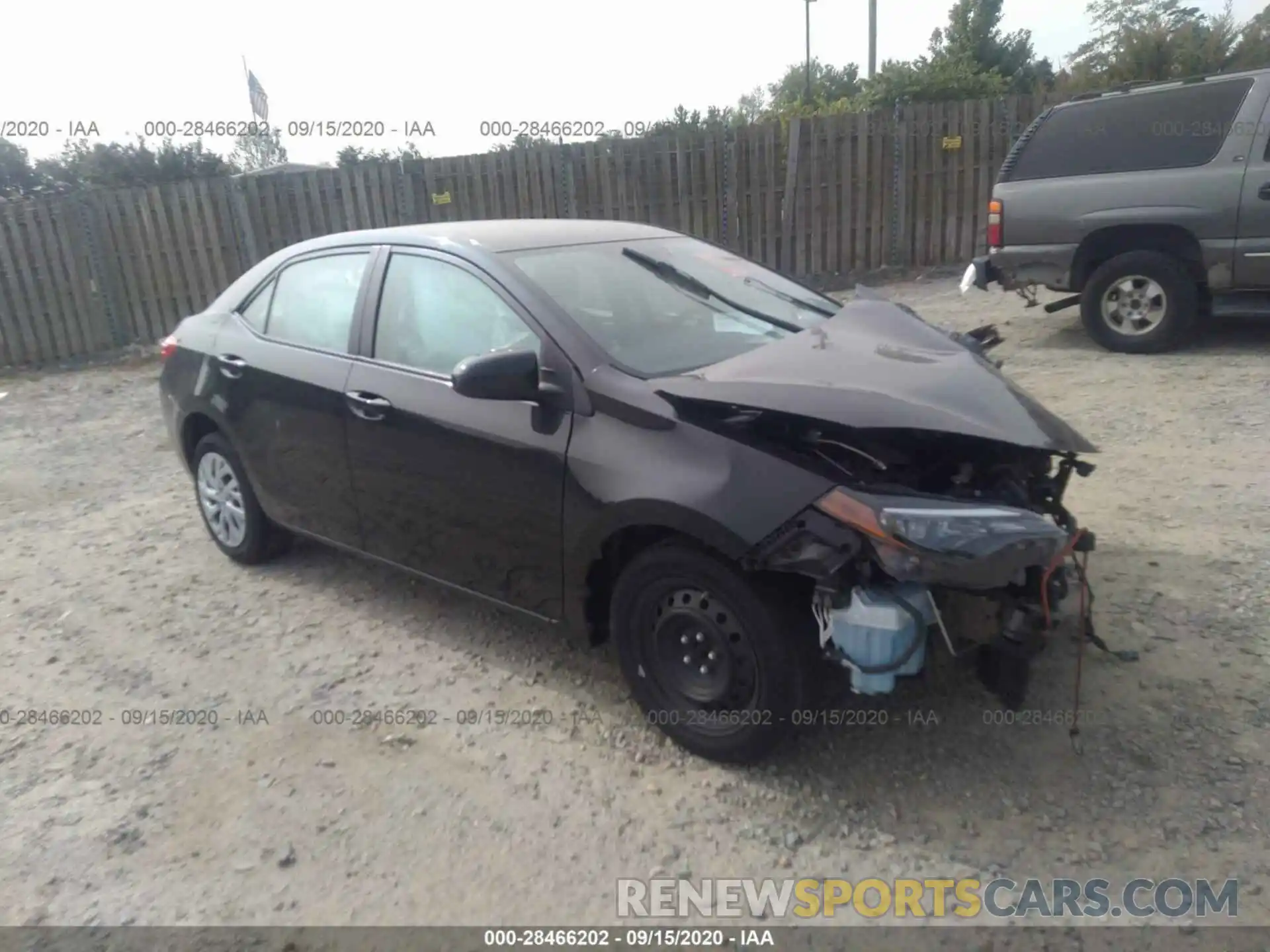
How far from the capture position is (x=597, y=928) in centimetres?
252

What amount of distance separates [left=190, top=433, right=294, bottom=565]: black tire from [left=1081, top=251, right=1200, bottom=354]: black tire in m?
6.62

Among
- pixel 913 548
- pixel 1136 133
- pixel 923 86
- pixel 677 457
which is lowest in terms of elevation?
pixel 913 548

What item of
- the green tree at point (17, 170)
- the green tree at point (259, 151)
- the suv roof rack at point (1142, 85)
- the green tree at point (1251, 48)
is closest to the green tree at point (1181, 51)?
the green tree at point (1251, 48)

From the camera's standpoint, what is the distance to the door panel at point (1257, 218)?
6926 millimetres

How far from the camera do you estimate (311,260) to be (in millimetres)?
4465

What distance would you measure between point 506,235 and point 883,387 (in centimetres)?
182

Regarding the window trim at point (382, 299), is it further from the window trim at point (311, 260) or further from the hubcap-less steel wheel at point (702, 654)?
the hubcap-less steel wheel at point (702, 654)

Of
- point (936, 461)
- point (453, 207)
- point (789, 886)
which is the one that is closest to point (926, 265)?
point (453, 207)

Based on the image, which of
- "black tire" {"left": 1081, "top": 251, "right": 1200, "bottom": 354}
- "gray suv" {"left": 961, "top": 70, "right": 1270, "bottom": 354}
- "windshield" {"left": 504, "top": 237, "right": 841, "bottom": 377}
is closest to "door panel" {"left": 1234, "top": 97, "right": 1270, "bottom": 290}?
"gray suv" {"left": 961, "top": 70, "right": 1270, "bottom": 354}

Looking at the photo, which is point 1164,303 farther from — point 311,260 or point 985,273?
point 311,260

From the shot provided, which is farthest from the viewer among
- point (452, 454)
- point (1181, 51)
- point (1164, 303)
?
point (1181, 51)

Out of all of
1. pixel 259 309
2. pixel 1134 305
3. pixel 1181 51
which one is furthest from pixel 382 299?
pixel 1181 51

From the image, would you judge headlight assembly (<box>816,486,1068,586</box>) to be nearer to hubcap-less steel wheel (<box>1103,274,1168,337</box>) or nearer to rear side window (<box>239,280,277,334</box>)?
Answer: rear side window (<box>239,280,277,334</box>)

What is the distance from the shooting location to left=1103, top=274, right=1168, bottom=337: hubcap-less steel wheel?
758cm
